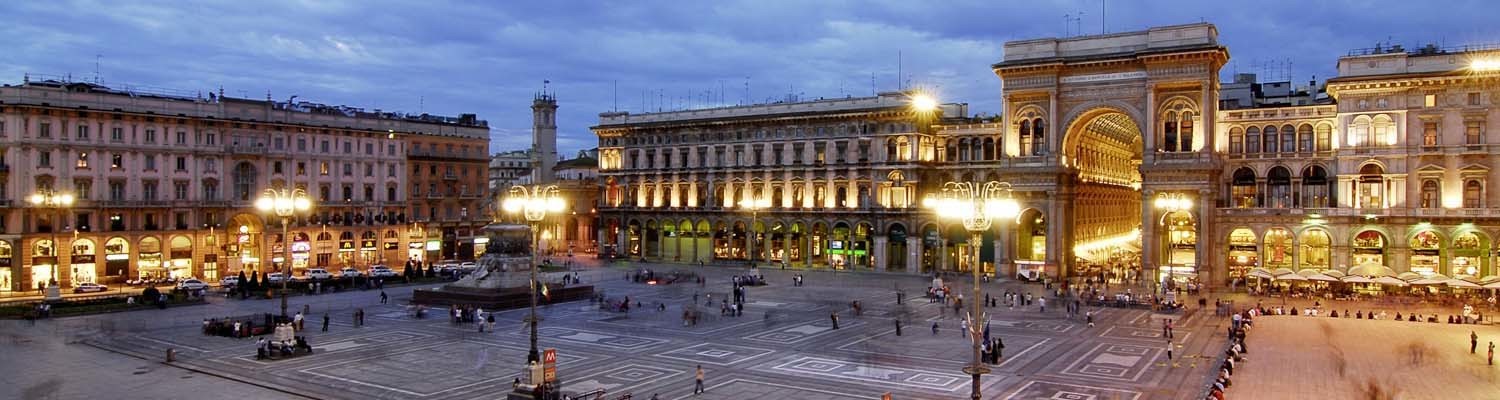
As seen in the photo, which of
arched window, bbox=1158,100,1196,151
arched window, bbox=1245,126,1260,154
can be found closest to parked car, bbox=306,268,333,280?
arched window, bbox=1158,100,1196,151

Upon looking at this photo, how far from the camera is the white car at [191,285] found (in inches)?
2389

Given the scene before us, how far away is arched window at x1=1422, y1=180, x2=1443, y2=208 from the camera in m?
62.2

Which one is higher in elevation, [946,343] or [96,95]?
[96,95]

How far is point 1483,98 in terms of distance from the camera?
60344 millimetres

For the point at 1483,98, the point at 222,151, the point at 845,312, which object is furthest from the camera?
the point at 222,151

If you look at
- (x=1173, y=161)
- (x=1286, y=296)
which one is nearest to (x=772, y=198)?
(x=1173, y=161)

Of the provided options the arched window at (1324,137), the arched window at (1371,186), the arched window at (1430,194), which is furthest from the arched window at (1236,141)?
the arched window at (1430,194)

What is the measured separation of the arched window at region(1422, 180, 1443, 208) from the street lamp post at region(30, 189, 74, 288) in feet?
266

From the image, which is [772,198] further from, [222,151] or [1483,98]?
[1483,98]

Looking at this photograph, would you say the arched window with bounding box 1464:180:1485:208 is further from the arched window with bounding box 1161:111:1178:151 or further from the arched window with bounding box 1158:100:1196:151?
the arched window with bounding box 1161:111:1178:151

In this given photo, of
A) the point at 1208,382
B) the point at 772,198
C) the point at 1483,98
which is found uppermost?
the point at 1483,98

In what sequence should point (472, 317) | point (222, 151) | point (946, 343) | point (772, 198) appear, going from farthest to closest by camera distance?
point (772, 198)
point (222, 151)
point (472, 317)
point (946, 343)

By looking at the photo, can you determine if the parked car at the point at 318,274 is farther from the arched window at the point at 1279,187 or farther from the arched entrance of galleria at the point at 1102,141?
the arched window at the point at 1279,187

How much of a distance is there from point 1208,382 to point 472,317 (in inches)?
1272
